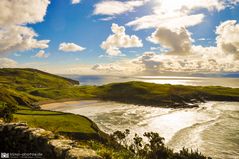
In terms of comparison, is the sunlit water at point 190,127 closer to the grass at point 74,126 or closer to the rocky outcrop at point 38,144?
the grass at point 74,126

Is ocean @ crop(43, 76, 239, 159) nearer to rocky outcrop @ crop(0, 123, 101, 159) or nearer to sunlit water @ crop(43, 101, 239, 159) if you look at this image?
sunlit water @ crop(43, 101, 239, 159)

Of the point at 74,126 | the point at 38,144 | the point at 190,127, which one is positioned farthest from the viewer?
the point at 190,127

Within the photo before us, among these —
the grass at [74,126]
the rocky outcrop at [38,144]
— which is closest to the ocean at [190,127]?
the grass at [74,126]

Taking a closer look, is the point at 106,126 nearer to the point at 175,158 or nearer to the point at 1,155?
the point at 175,158

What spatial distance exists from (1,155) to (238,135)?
103986 mm

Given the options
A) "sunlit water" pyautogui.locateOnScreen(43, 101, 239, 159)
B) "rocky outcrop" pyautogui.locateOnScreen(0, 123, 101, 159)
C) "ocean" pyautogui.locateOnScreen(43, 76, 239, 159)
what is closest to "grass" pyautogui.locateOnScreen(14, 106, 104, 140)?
"ocean" pyautogui.locateOnScreen(43, 76, 239, 159)

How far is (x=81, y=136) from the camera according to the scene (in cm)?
8600

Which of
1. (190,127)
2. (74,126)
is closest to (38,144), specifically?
(74,126)

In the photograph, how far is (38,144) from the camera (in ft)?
49.4

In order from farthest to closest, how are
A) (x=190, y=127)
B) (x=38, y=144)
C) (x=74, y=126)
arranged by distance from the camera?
(x=190, y=127)
(x=74, y=126)
(x=38, y=144)

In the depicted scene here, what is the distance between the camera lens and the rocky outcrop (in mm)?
13133

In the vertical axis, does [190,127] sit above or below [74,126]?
below

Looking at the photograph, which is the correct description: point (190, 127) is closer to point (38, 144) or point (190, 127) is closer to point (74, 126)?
point (74, 126)

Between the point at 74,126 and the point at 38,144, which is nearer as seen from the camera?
the point at 38,144
